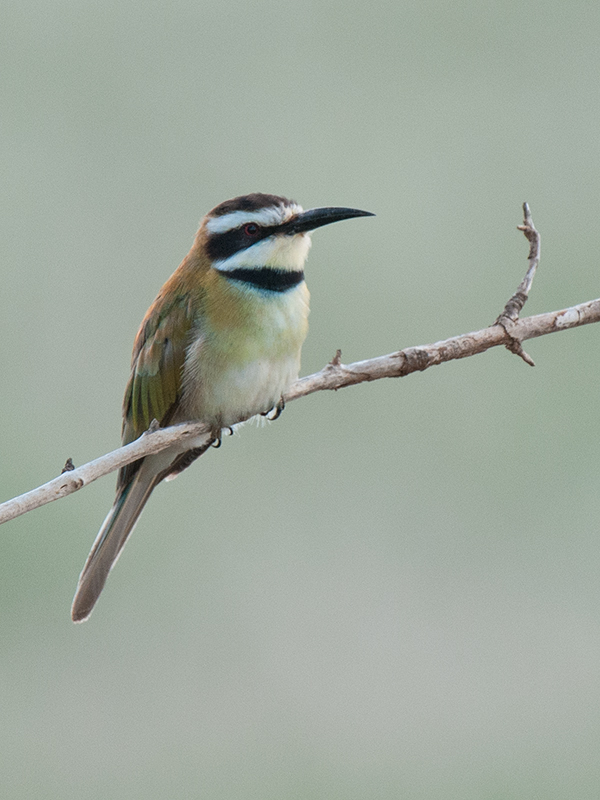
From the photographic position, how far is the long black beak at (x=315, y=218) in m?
1.81

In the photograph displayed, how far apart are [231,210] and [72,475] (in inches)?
29.0

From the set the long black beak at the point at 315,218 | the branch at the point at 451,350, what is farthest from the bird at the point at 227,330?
the branch at the point at 451,350

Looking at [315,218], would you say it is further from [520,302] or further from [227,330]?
[520,302]

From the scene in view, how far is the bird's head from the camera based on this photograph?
185 cm

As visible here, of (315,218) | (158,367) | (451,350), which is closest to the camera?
(451,350)

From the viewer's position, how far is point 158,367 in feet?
6.55

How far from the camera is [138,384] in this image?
2035 mm

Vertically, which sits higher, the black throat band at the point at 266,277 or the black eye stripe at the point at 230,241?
the black eye stripe at the point at 230,241

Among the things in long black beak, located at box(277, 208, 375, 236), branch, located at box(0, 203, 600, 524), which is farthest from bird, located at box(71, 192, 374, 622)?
branch, located at box(0, 203, 600, 524)

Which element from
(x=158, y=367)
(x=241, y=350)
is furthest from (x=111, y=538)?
(x=241, y=350)

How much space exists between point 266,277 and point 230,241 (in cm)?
11

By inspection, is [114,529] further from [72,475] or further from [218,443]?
[72,475]

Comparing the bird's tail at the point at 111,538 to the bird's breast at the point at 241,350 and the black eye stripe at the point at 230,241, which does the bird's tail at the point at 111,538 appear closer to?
the bird's breast at the point at 241,350

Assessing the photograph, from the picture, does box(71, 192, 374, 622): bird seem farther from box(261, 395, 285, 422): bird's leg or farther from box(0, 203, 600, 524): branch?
box(0, 203, 600, 524): branch
